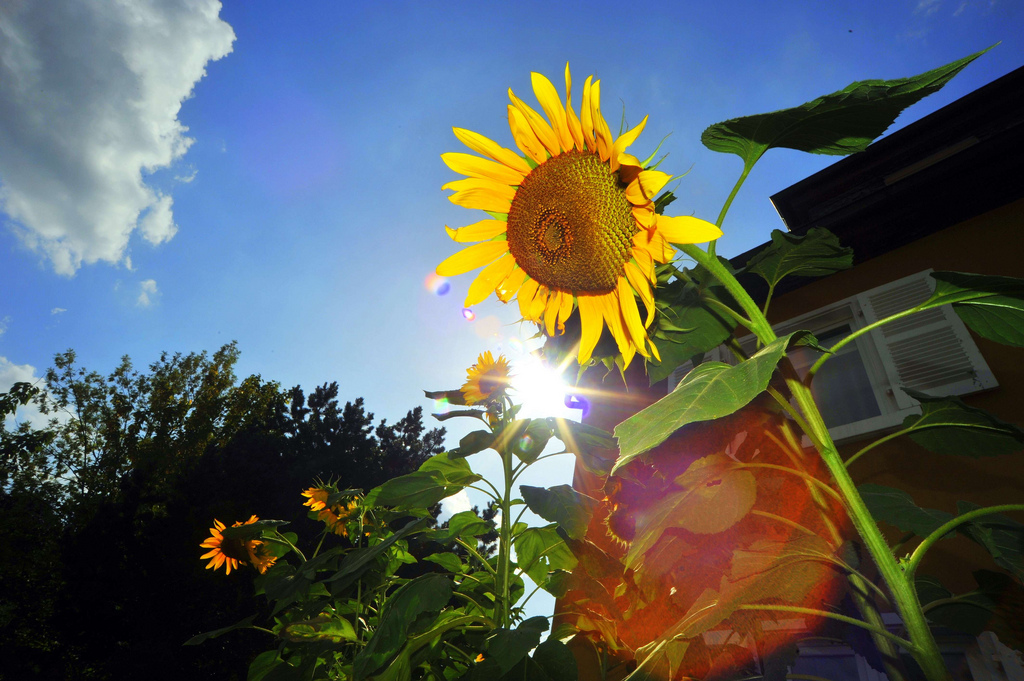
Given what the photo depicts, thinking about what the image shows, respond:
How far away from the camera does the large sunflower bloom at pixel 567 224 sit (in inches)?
30.8

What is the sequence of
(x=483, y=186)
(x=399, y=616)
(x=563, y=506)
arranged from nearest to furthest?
(x=483, y=186) < (x=399, y=616) < (x=563, y=506)

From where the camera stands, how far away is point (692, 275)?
93cm

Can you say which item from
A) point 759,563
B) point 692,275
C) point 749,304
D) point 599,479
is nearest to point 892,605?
point 759,563

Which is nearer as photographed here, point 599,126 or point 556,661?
point 599,126

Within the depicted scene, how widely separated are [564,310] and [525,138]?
1.15ft

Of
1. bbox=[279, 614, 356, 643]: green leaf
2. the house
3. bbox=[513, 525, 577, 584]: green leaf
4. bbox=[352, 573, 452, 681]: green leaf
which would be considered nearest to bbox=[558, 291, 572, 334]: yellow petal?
bbox=[352, 573, 452, 681]: green leaf

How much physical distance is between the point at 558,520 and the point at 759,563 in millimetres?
679

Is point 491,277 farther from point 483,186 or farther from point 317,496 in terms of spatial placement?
point 317,496

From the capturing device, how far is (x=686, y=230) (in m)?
0.72

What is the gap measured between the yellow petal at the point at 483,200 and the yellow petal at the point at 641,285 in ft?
1.00

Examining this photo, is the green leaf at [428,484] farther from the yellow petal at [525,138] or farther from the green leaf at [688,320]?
the yellow petal at [525,138]

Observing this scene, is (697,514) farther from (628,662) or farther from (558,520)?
(558,520)

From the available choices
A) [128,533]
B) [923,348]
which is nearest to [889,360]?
[923,348]

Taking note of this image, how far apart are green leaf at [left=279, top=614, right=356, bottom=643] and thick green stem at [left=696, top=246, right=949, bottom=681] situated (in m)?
1.57
